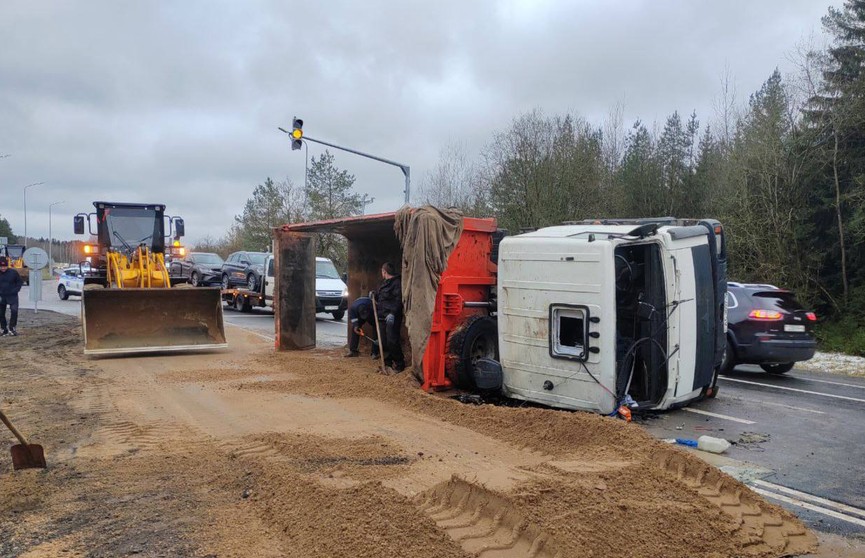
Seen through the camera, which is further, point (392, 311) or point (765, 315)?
point (765, 315)

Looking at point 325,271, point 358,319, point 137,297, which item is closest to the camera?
point 358,319

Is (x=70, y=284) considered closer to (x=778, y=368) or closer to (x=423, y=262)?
(x=423, y=262)

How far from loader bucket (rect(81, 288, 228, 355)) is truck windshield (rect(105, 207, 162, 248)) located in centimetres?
306

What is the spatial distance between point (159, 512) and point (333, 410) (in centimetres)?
326

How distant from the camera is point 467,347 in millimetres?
8758

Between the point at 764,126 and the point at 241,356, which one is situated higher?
the point at 764,126

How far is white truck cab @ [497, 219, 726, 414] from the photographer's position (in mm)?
7277

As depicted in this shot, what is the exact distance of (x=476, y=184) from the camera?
31.8 meters

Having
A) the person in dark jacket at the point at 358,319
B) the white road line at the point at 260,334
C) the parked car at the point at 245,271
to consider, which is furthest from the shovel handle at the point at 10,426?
the parked car at the point at 245,271

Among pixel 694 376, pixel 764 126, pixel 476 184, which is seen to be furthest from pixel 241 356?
pixel 476 184

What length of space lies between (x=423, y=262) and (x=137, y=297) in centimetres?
701

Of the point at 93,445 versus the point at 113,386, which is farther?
the point at 113,386

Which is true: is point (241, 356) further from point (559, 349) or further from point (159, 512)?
point (159, 512)

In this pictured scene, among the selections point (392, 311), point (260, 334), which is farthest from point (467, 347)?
point (260, 334)
